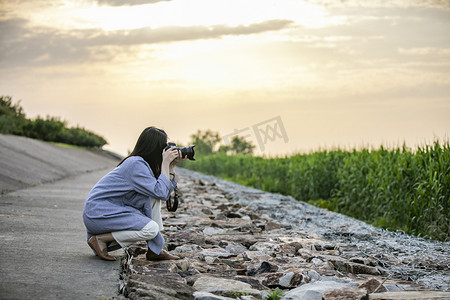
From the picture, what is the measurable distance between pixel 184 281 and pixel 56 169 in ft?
34.2

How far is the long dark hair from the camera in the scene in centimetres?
411

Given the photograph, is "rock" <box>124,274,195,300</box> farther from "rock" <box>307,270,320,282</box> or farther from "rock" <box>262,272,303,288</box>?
"rock" <box>307,270,320,282</box>

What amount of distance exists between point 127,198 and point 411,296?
232cm

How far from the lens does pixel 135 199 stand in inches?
164

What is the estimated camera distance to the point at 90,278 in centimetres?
343

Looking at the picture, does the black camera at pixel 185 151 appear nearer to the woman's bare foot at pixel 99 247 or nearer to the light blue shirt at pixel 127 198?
the light blue shirt at pixel 127 198

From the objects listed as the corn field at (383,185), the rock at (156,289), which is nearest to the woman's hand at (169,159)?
the rock at (156,289)

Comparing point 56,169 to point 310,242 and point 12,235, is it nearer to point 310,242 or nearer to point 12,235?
point 12,235

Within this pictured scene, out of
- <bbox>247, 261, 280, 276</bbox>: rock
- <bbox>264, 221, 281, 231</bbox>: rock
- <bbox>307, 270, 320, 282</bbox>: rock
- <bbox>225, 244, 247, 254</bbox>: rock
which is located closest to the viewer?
<bbox>307, 270, 320, 282</bbox>: rock

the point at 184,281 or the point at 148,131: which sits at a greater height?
the point at 148,131

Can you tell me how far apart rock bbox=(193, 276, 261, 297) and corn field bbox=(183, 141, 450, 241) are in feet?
17.2

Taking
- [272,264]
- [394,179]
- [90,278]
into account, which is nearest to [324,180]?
[394,179]

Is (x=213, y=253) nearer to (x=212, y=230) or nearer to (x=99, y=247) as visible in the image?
(x=99, y=247)

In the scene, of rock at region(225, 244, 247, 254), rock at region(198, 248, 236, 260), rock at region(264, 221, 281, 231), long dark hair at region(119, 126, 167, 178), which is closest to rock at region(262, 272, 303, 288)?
rock at region(198, 248, 236, 260)
